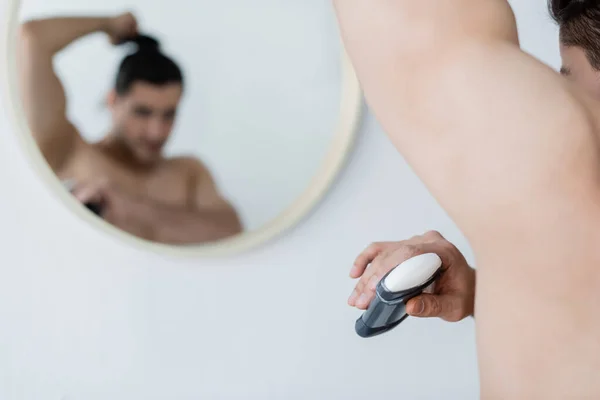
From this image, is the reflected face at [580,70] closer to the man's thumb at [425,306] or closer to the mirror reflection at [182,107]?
the man's thumb at [425,306]

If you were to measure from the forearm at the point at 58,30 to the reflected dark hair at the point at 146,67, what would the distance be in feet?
0.19

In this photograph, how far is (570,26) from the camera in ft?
2.27

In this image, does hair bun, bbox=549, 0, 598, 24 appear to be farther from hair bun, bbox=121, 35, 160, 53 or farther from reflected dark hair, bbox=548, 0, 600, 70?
hair bun, bbox=121, 35, 160, 53

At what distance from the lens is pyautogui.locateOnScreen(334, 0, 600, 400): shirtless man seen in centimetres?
49

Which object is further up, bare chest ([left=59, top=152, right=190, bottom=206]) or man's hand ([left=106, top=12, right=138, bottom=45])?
man's hand ([left=106, top=12, right=138, bottom=45])

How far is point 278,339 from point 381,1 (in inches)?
37.8

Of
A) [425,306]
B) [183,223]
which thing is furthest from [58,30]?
[425,306]

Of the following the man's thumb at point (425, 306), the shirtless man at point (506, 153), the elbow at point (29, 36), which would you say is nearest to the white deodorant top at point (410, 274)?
the man's thumb at point (425, 306)

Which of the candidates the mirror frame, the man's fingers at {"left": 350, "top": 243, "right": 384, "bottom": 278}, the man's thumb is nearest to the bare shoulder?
the mirror frame

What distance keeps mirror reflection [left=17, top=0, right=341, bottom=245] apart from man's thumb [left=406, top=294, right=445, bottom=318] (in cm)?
46

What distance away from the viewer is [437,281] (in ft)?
2.93

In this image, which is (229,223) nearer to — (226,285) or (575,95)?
(226,285)

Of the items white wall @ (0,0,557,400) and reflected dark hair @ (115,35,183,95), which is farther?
white wall @ (0,0,557,400)

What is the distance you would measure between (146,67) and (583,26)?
0.75 m
